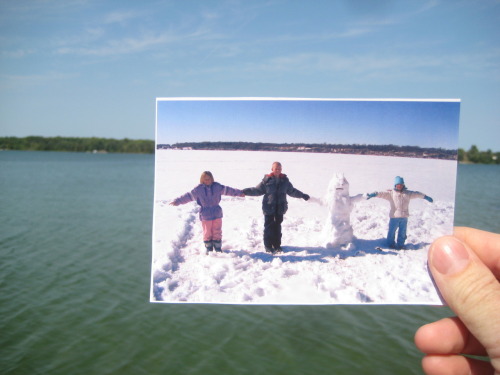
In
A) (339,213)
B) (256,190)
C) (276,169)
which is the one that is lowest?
(339,213)

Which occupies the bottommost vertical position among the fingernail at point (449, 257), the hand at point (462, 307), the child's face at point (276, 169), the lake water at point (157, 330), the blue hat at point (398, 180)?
the lake water at point (157, 330)

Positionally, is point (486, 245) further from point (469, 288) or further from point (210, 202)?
point (210, 202)

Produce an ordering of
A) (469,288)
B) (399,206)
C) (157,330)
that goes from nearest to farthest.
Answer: (469,288)
(399,206)
(157,330)

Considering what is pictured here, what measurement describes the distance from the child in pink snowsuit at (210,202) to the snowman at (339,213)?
0.49 metres

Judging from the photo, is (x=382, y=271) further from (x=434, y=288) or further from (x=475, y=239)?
(x=475, y=239)

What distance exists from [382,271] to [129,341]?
4.22 meters

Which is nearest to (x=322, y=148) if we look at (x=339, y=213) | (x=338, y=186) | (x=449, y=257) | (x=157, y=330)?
(x=338, y=186)

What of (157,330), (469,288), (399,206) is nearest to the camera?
(469,288)

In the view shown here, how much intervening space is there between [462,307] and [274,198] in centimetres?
104

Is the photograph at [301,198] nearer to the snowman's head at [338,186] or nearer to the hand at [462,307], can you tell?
the snowman's head at [338,186]

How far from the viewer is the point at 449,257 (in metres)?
1.68

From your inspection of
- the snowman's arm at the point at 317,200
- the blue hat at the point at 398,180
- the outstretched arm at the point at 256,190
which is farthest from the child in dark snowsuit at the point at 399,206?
the outstretched arm at the point at 256,190

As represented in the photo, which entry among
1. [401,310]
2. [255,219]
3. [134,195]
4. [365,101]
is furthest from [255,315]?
[134,195]

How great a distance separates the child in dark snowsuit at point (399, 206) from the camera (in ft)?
6.55
